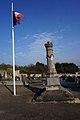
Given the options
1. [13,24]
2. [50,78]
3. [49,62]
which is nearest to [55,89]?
[50,78]

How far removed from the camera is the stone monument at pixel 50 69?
1961 cm

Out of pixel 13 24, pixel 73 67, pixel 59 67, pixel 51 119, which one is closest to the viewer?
pixel 51 119

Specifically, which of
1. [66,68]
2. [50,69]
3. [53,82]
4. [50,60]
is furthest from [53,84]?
[66,68]

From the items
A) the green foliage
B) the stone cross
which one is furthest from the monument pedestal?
the green foliage

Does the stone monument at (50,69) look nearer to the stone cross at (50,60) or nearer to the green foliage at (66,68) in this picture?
the stone cross at (50,60)

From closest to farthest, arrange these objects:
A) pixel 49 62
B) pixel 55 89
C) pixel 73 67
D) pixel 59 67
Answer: pixel 55 89
pixel 49 62
pixel 59 67
pixel 73 67

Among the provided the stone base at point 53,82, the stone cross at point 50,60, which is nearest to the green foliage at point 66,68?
the stone cross at point 50,60

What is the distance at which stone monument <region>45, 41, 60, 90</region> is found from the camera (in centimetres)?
1961

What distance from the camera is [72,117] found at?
36.1ft

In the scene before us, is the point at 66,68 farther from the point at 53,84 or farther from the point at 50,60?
the point at 53,84

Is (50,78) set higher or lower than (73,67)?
lower

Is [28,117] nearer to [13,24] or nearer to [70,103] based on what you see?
[70,103]

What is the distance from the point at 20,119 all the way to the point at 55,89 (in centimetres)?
865

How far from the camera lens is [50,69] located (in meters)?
20.5
